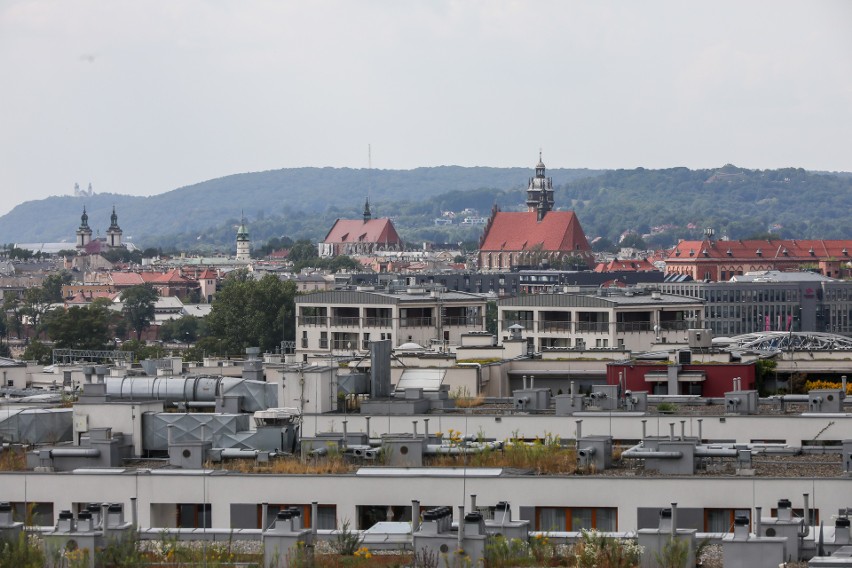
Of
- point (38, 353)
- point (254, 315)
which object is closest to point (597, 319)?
point (38, 353)

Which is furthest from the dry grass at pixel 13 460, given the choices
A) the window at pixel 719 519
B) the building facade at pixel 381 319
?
the building facade at pixel 381 319

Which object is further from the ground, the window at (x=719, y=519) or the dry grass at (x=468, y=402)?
the dry grass at (x=468, y=402)

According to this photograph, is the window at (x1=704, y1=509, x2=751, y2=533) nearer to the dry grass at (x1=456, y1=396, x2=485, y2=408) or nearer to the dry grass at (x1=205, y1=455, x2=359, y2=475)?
the dry grass at (x1=205, y1=455, x2=359, y2=475)

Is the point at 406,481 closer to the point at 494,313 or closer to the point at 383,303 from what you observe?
the point at 383,303

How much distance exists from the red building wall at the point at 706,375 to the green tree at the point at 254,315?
256ft

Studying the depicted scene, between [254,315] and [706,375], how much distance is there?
8492cm

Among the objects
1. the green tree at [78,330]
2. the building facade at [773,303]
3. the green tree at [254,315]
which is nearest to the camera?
the green tree at [254,315]

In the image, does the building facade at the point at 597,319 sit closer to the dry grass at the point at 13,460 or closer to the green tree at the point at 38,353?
the dry grass at the point at 13,460

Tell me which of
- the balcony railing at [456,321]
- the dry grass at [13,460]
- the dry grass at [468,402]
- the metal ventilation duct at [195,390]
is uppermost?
the metal ventilation duct at [195,390]

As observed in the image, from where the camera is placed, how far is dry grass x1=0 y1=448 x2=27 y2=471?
2678cm

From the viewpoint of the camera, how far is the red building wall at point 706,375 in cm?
4112

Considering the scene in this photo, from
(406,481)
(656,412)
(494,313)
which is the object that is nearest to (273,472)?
(406,481)

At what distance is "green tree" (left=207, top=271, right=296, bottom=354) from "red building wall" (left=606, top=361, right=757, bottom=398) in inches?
3076

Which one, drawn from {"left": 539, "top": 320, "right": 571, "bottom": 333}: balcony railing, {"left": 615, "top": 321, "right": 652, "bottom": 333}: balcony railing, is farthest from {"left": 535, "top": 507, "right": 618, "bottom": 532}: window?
{"left": 539, "top": 320, "right": 571, "bottom": 333}: balcony railing
